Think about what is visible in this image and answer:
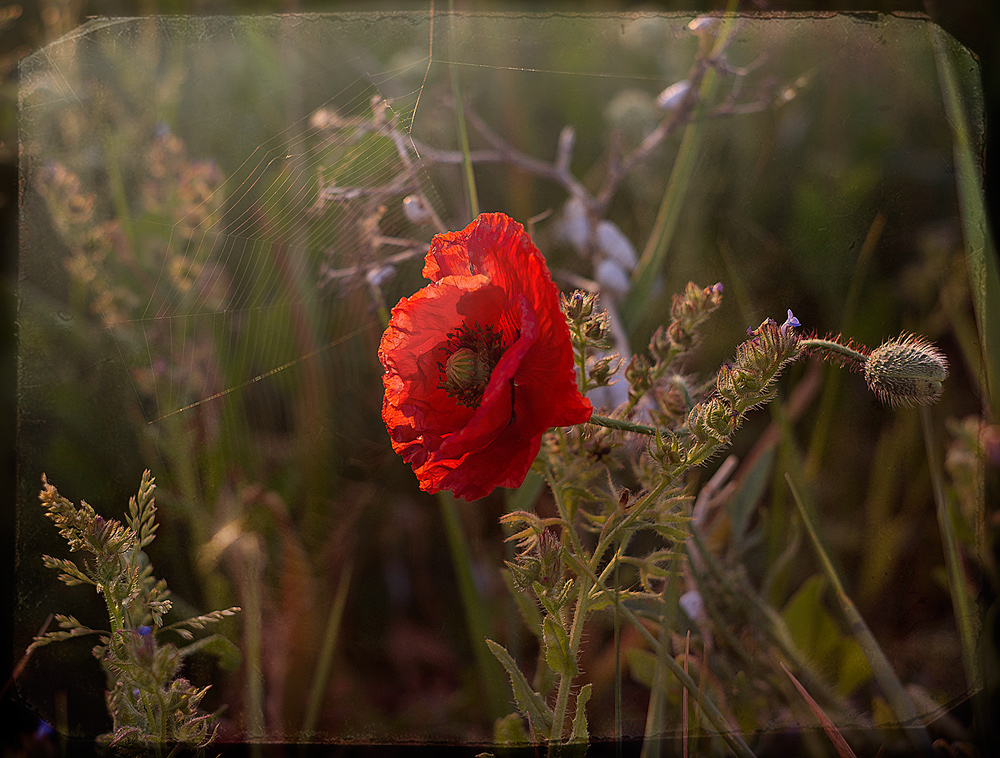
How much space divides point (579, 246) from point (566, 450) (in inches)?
18.3

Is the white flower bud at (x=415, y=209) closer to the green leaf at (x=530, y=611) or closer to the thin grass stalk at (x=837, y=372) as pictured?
the green leaf at (x=530, y=611)

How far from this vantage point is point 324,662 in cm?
79

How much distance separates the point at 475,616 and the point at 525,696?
0.31 m

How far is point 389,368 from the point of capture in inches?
21.3

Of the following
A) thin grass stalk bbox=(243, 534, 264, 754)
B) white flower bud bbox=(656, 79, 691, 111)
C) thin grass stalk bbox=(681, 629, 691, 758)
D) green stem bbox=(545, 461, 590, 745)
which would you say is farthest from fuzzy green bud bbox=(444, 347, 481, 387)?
white flower bud bbox=(656, 79, 691, 111)

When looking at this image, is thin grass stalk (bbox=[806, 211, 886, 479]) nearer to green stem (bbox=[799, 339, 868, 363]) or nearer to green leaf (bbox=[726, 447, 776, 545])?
green leaf (bbox=[726, 447, 776, 545])

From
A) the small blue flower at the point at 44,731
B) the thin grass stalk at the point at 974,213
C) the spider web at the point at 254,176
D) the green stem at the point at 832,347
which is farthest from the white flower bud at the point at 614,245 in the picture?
the small blue flower at the point at 44,731

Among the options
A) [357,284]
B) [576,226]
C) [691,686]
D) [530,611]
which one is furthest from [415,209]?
[691,686]

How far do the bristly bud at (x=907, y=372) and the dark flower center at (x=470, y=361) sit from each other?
0.83 ft

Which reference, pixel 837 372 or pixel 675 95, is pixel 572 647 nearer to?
pixel 837 372

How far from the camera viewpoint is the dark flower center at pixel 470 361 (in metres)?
0.51

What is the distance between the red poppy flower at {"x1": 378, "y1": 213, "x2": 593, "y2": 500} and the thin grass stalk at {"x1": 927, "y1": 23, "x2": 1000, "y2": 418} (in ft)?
1.81

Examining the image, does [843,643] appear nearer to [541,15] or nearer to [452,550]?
[452,550]

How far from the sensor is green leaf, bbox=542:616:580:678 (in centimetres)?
50
